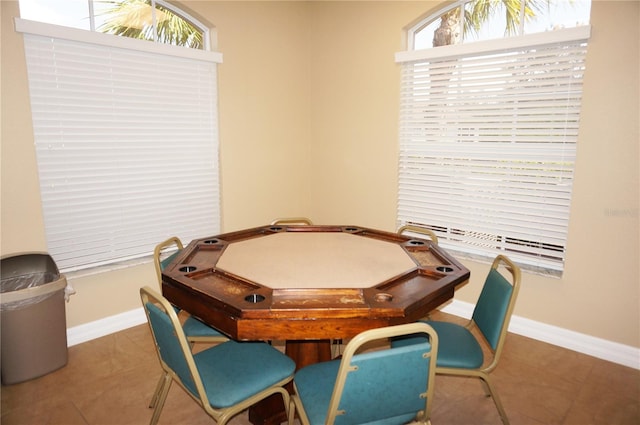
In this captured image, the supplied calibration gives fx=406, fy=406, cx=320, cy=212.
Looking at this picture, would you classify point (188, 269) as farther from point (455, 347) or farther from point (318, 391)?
point (455, 347)

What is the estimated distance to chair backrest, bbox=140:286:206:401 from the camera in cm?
154

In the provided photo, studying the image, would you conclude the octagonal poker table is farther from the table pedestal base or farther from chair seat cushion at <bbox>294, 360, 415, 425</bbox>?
chair seat cushion at <bbox>294, 360, 415, 425</bbox>

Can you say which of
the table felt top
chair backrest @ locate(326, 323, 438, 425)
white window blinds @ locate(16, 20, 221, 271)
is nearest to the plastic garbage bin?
white window blinds @ locate(16, 20, 221, 271)

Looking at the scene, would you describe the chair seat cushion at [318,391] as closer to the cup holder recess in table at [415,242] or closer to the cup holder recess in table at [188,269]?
the cup holder recess in table at [188,269]

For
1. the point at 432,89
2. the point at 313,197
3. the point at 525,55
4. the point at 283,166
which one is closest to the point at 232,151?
the point at 283,166

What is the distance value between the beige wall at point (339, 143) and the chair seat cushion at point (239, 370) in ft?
5.64

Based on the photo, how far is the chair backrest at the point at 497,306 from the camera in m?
1.92

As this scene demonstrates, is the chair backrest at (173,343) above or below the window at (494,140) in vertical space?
below

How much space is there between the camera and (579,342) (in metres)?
2.98

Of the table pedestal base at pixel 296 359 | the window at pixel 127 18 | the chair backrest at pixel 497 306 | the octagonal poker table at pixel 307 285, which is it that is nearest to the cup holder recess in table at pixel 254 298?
the octagonal poker table at pixel 307 285

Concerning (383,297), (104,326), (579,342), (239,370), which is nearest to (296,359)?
(239,370)

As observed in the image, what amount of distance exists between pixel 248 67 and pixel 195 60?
0.56 m

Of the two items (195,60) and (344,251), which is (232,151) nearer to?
(195,60)

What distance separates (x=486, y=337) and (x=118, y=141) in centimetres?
287
